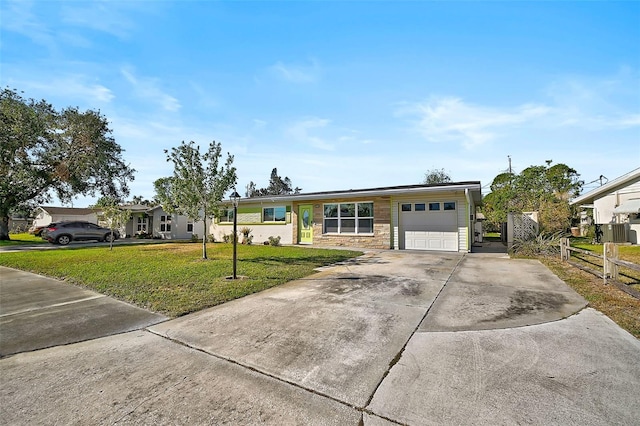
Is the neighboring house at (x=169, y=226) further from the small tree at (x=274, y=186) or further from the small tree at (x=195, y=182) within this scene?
the small tree at (x=274, y=186)

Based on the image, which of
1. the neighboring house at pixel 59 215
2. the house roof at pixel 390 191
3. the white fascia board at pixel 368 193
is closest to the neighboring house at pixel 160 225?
the white fascia board at pixel 368 193

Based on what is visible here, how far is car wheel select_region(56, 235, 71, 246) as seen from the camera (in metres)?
18.6

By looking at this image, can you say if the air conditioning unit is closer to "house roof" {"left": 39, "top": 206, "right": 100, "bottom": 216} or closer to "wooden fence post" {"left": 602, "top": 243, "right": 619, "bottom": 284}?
"wooden fence post" {"left": 602, "top": 243, "right": 619, "bottom": 284}

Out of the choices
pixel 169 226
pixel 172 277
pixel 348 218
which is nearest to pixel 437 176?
pixel 348 218

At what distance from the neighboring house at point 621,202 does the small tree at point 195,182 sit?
19317 mm

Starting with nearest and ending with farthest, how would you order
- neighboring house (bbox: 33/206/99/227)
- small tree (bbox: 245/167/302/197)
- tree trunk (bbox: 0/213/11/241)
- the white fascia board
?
the white fascia board < tree trunk (bbox: 0/213/11/241) < neighboring house (bbox: 33/206/99/227) < small tree (bbox: 245/167/302/197)

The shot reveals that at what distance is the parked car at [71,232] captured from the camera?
1845 cm

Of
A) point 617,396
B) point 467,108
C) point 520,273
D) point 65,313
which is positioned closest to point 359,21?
point 467,108

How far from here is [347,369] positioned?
2.78 m

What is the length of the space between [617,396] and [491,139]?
47.9ft

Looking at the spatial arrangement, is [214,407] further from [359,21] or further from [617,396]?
[359,21]

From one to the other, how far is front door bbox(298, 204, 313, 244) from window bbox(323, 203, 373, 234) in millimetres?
971

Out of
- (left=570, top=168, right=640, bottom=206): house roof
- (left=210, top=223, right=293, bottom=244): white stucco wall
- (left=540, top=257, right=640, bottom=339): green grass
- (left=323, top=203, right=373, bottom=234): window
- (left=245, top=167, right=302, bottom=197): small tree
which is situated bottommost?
(left=540, top=257, right=640, bottom=339): green grass

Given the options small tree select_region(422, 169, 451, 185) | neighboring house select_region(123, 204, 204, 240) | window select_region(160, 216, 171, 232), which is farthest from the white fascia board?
small tree select_region(422, 169, 451, 185)
